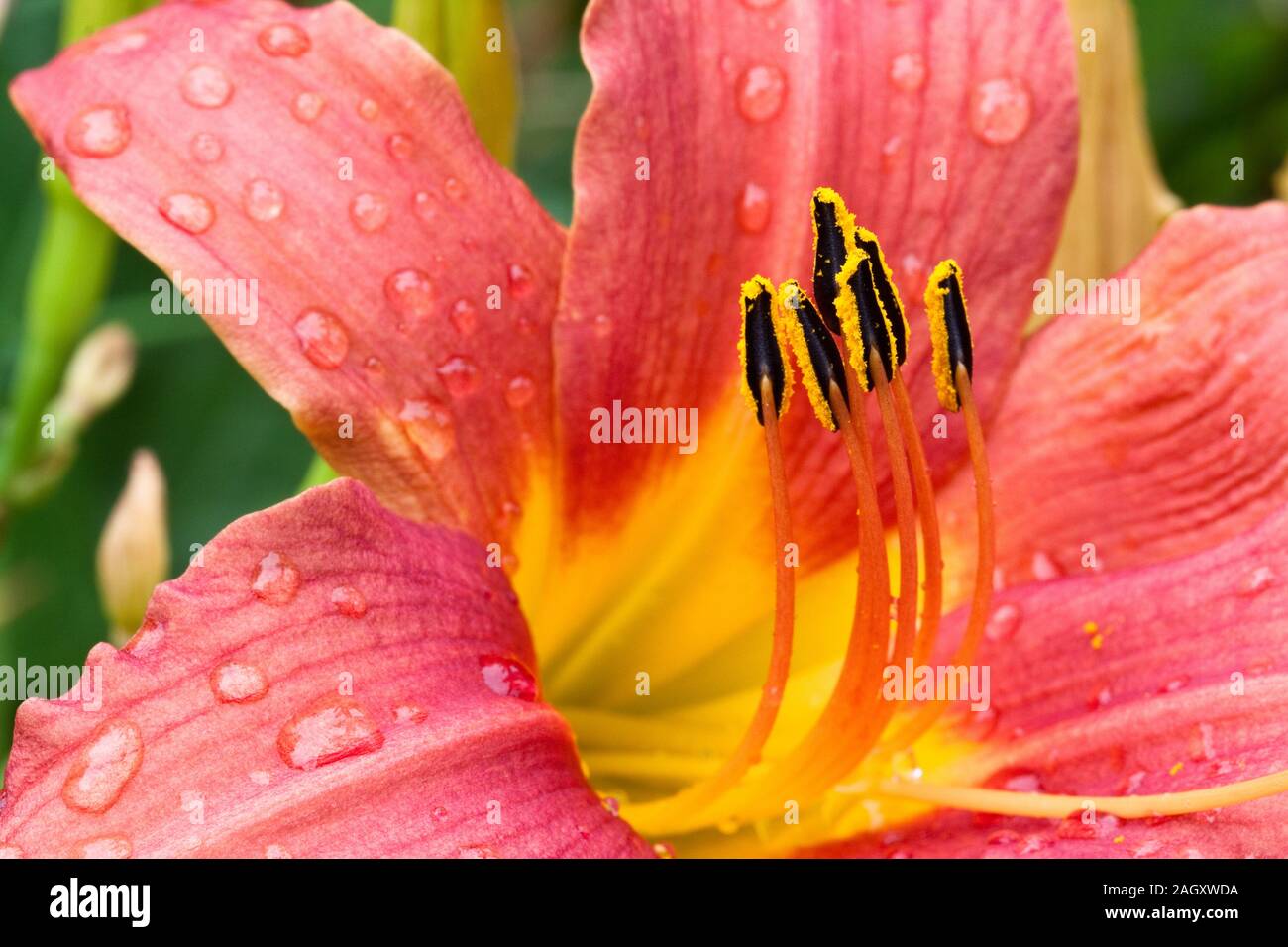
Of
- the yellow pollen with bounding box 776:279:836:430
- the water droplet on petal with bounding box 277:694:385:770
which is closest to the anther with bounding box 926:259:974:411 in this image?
the yellow pollen with bounding box 776:279:836:430

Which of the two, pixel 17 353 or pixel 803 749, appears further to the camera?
pixel 17 353

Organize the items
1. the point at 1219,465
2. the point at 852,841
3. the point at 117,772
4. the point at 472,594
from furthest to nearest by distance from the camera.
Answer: the point at 1219,465, the point at 852,841, the point at 472,594, the point at 117,772

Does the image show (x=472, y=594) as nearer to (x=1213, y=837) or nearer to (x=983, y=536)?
(x=983, y=536)

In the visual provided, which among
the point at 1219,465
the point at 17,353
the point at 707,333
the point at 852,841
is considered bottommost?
the point at 852,841

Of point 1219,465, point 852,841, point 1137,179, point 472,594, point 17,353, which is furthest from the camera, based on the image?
point 17,353

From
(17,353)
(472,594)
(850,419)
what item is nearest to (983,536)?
(850,419)

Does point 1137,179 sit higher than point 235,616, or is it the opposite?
point 1137,179

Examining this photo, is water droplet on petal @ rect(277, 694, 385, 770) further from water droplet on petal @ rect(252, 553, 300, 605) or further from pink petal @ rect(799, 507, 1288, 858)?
pink petal @ rect(799, 507, 1288, 858)
